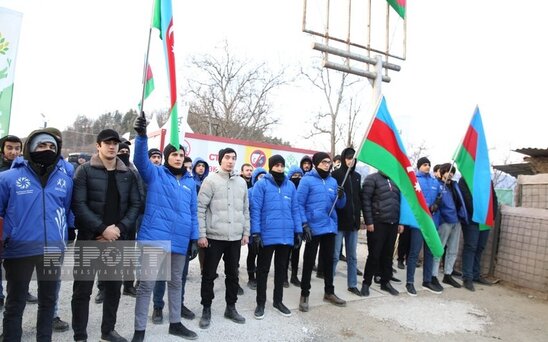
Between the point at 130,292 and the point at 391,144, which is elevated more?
the point at 391,144

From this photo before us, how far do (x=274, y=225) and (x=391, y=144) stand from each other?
80.2 inches

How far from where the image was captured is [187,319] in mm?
4461

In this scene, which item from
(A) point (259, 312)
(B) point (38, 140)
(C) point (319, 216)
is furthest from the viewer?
(C) point (319, 216)

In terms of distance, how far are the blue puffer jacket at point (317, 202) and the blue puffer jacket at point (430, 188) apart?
212 centimetres

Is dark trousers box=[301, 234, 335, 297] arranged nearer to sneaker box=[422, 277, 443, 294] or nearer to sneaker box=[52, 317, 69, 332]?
sneaker box=[422, 277, 443, 294]

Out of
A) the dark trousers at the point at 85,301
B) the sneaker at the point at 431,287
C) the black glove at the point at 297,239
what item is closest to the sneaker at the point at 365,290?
the sneaker at the point at 431,287

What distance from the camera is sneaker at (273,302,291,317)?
482 centimetres

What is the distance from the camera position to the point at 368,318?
495 cm

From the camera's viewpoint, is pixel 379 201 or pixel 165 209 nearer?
pixel 165 209

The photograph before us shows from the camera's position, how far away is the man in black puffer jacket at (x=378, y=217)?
19.2 ft

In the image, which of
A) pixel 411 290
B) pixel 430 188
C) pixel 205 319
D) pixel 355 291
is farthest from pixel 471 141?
pixel 205 319

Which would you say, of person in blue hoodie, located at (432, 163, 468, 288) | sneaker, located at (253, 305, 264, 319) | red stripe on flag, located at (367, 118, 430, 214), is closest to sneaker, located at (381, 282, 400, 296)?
person in blue hoodie, located at (432, 163, 468, 288)

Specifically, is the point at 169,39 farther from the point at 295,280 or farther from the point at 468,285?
the point at 468,285

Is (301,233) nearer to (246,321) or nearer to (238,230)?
(238,230)
